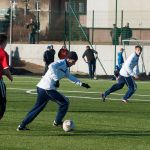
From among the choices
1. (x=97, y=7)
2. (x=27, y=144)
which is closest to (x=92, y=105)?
(x=27, y=144)

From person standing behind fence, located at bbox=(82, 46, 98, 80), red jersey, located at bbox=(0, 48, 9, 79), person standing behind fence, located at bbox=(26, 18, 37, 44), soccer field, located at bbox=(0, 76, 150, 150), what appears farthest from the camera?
person standing behind fence, located at bbox=(26, 18, 37, 44)

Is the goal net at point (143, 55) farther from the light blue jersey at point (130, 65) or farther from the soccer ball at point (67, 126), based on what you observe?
the soccer ball at point (67, 126)

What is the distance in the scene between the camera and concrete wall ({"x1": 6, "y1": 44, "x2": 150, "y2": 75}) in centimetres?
4188

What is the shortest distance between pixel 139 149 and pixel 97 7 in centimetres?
3977

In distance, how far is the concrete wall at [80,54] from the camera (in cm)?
4188

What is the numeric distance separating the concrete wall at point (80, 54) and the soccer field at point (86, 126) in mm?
16090

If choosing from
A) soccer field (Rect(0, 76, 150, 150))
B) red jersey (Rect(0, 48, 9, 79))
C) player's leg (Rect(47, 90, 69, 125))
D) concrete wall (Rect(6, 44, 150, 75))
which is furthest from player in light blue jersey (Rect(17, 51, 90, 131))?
concrete wall (Rect(6, 44, 150, 75))

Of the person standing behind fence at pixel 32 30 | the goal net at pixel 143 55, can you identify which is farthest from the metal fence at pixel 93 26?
the goal net at pixel 143 55

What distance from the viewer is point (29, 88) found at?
29.9 meters

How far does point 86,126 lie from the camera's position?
16.8 m

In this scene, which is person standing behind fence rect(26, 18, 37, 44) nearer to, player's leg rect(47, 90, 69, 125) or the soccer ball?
player's leg rect(47, 90, 69, 125)

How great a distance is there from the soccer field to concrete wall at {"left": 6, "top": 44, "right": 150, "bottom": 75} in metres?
16.1

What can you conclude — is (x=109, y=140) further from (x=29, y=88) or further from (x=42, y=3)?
(x=42, y=3)

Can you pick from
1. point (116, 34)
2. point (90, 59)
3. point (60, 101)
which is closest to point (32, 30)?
point (116, 34)
